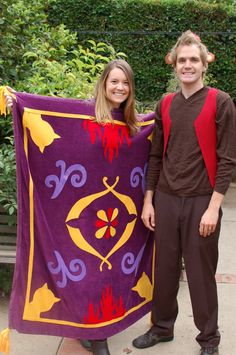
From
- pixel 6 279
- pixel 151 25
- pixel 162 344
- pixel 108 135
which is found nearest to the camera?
pixel 108 135

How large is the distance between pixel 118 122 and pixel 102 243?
0.72m

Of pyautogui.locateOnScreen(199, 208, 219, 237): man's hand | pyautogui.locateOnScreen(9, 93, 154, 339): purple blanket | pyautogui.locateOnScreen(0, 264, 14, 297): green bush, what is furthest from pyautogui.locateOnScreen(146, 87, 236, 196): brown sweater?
pyautogui.locateOnScreen(0, 264, 14, 297): green bush

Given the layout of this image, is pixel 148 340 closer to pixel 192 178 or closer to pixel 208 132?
pixel 192 178

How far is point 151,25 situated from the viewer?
7832 millimetres

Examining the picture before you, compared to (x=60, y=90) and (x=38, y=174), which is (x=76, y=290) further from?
(x=60, y=90)

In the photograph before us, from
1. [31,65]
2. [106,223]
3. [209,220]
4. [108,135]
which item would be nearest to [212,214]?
[209,220]

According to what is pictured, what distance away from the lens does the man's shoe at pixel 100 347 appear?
2957 mm

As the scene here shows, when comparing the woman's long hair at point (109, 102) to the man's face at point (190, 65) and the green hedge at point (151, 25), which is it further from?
the green hedge at point (151, 25)

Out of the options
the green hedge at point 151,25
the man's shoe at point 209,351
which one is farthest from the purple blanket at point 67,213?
the green hedge at point 151,25

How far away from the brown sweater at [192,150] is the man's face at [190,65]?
0.08m

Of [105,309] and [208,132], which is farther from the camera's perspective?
[105,309]

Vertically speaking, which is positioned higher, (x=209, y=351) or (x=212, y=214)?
(x=212, y=214)

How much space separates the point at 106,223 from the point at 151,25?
18.4 ft

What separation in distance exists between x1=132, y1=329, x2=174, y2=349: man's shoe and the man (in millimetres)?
296
